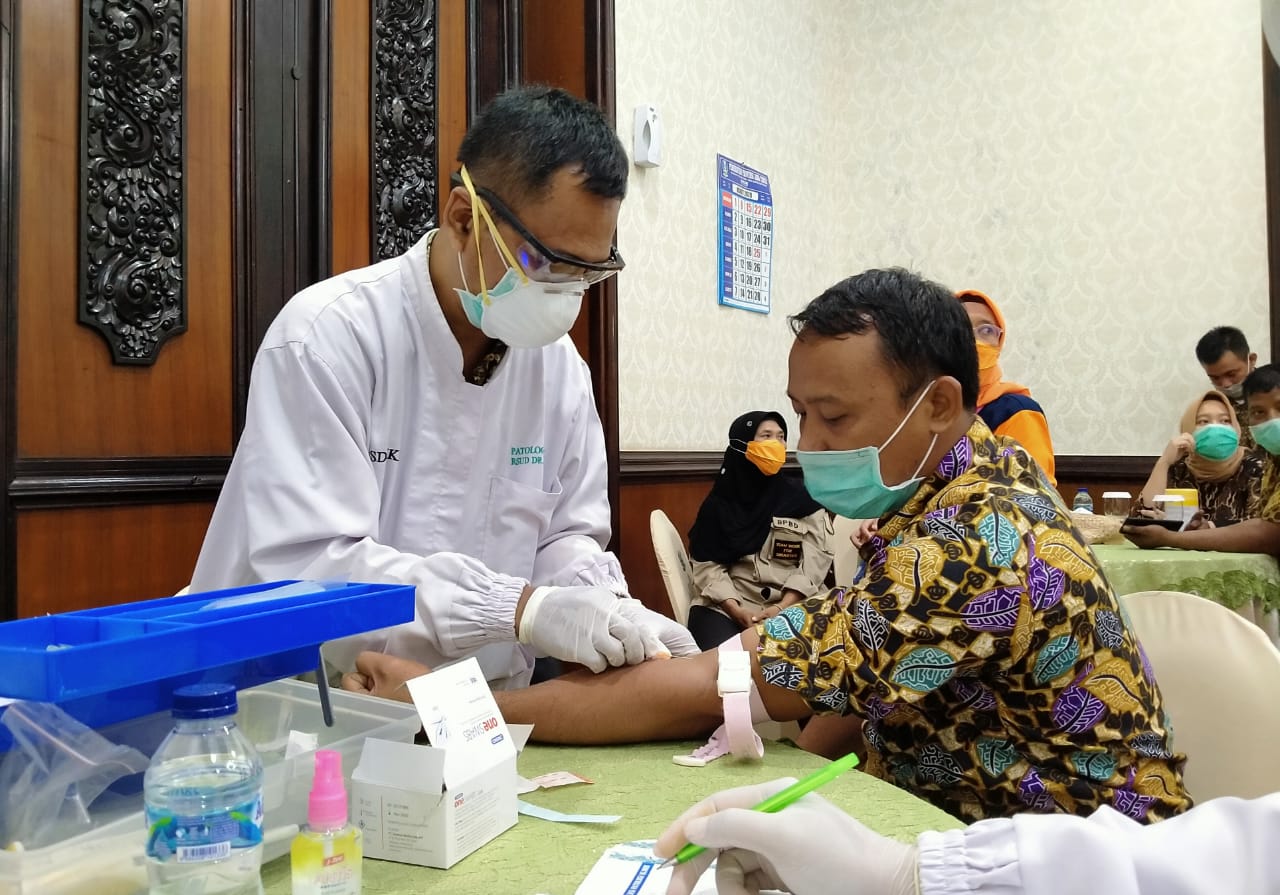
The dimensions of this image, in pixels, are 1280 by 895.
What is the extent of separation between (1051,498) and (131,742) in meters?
1.00

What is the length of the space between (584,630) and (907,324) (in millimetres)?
559

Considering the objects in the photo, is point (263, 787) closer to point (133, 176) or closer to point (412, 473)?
point (412, 473)

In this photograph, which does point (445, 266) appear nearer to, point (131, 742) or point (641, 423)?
point (131, 742)

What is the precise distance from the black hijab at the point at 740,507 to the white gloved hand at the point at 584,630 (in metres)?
2.43

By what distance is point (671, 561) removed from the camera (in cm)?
331

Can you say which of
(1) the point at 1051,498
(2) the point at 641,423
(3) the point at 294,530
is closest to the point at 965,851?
(1) the point at 1051,498

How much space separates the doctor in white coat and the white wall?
73.7 inches

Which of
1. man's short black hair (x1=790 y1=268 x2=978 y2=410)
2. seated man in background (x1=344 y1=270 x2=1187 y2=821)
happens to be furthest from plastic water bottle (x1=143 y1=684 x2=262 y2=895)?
man's short black hair (x1=790 y1=268 x2=978 y2=410)

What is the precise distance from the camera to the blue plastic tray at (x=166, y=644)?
23.4 inches

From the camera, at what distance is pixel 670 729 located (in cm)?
114

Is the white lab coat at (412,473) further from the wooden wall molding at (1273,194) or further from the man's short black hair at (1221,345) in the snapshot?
the wooden wall molding at (1273,194)

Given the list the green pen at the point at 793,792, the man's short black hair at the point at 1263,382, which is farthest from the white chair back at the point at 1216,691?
the man's short black hair at the point at 1263,382

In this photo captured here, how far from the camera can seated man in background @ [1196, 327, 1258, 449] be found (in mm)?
3869

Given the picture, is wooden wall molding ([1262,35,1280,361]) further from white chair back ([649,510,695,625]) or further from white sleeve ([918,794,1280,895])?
white sleeve ([918,794,1280,895])
